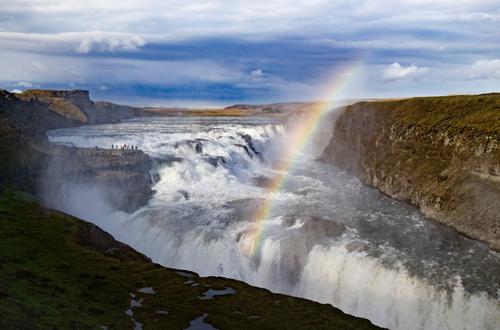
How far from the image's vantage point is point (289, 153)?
332 feet

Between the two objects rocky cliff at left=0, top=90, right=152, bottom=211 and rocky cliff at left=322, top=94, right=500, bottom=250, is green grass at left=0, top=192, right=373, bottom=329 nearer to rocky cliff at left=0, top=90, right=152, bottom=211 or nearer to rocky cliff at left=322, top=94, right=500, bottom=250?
rocky cliff at left=0, top=90, right=152, bottom=211

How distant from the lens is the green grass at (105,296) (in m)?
21.5

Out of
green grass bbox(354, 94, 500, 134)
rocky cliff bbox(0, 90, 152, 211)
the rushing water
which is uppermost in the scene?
green grass bbox(354, 94, 500, 134)

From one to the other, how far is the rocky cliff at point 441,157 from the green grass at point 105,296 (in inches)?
786

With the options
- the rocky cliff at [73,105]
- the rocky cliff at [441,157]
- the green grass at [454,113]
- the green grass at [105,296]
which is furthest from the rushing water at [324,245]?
the rocky cliff at [73,105]

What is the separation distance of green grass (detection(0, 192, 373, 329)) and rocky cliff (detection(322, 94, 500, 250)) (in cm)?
1996

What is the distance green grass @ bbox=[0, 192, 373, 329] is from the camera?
845 inches

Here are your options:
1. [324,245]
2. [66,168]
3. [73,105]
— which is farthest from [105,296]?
[73,105]

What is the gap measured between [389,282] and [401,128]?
32.0m

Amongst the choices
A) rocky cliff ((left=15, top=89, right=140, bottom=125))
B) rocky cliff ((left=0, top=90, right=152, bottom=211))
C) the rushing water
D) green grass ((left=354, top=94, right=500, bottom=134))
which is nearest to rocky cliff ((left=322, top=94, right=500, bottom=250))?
green grass ((left=354, top=94, right=500, bottom=134))

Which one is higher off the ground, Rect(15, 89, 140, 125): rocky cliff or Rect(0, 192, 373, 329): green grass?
Rect(15, 89, 140, 125): rocky cliff

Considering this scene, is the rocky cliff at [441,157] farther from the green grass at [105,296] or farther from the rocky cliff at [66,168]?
the rocky cliff at [66,168]

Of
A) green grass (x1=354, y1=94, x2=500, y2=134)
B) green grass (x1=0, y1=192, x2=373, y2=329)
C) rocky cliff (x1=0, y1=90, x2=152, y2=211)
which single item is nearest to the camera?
green grass (x1=0, y1=192, x2=373, y2=329)

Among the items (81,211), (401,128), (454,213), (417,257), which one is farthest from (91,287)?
(401,128)
